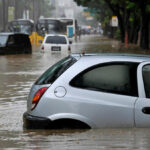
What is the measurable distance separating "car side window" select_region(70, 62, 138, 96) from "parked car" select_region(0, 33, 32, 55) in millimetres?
28814

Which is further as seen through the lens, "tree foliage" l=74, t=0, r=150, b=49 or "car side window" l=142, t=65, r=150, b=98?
"tree foliage" l=74, t=0, r=150, b=49

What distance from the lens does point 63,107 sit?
7.99 meters

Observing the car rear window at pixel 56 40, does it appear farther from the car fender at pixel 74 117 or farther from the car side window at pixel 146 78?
the car fender at pixel 74 117

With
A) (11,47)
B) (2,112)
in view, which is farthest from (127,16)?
(2,112)

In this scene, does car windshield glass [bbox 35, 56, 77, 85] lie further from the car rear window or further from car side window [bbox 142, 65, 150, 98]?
the car rear window

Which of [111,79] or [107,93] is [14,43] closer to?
[111,79]

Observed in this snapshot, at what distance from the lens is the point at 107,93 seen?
7.99m

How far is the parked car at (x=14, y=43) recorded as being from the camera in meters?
36.7

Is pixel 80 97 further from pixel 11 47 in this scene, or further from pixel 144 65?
pixel 11 47

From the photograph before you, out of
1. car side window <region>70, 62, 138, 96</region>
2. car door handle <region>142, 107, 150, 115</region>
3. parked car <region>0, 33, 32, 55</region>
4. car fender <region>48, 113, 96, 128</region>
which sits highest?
car side window <region>70, 62, 138, 96</region>

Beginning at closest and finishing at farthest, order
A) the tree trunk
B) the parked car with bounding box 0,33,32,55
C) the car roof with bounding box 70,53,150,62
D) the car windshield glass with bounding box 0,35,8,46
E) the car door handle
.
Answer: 1. the car door handle
2. the car roof with bounding box 70,53,150,62
3. the car windshield glass with bounding box 0,35,8,46
4. the parked car with bounding box 0,33,32,55
5. the tree trunk

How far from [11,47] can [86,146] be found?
100 ft

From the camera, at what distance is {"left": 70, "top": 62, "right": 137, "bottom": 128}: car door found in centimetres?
796

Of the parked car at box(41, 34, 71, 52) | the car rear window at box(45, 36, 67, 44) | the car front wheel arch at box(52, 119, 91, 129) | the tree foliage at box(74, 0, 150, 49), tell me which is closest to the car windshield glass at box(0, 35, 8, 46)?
the parked car at box(41, 34, 71, 52)
